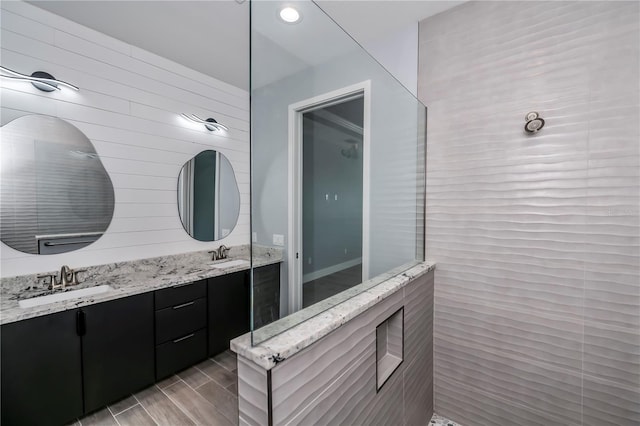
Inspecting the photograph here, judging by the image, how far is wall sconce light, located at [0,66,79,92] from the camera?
5.34 ft

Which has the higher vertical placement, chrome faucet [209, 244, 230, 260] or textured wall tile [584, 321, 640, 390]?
chrome faucet [209, 244, 230, 260]

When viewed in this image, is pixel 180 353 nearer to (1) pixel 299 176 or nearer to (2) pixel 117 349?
(2) pixel 117 349

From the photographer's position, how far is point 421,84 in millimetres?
1846

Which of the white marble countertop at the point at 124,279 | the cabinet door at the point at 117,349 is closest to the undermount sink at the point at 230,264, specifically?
the white marble countertop at the point at 124,279

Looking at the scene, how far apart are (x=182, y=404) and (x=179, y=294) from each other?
29.5 inches

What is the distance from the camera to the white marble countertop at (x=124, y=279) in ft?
4.58

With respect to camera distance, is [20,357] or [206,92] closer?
[20,357]

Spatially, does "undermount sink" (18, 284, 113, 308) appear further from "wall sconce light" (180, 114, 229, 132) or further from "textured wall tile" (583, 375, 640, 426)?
"textured wall tile" (583, 375, 640, 426)

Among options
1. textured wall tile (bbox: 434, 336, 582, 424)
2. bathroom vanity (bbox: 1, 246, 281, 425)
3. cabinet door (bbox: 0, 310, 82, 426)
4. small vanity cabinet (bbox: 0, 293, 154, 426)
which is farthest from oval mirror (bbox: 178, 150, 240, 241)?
textured wall tile (bbox: 434, 336, 582, 424)

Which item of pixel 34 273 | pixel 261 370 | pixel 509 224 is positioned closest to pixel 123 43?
pixel 34 273

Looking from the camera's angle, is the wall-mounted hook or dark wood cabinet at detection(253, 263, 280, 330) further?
the wall-mounted hook

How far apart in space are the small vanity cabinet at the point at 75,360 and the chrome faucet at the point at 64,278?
435 millimetres

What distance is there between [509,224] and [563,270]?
347 mm

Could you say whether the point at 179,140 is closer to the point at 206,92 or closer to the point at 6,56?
the point at 206,92
